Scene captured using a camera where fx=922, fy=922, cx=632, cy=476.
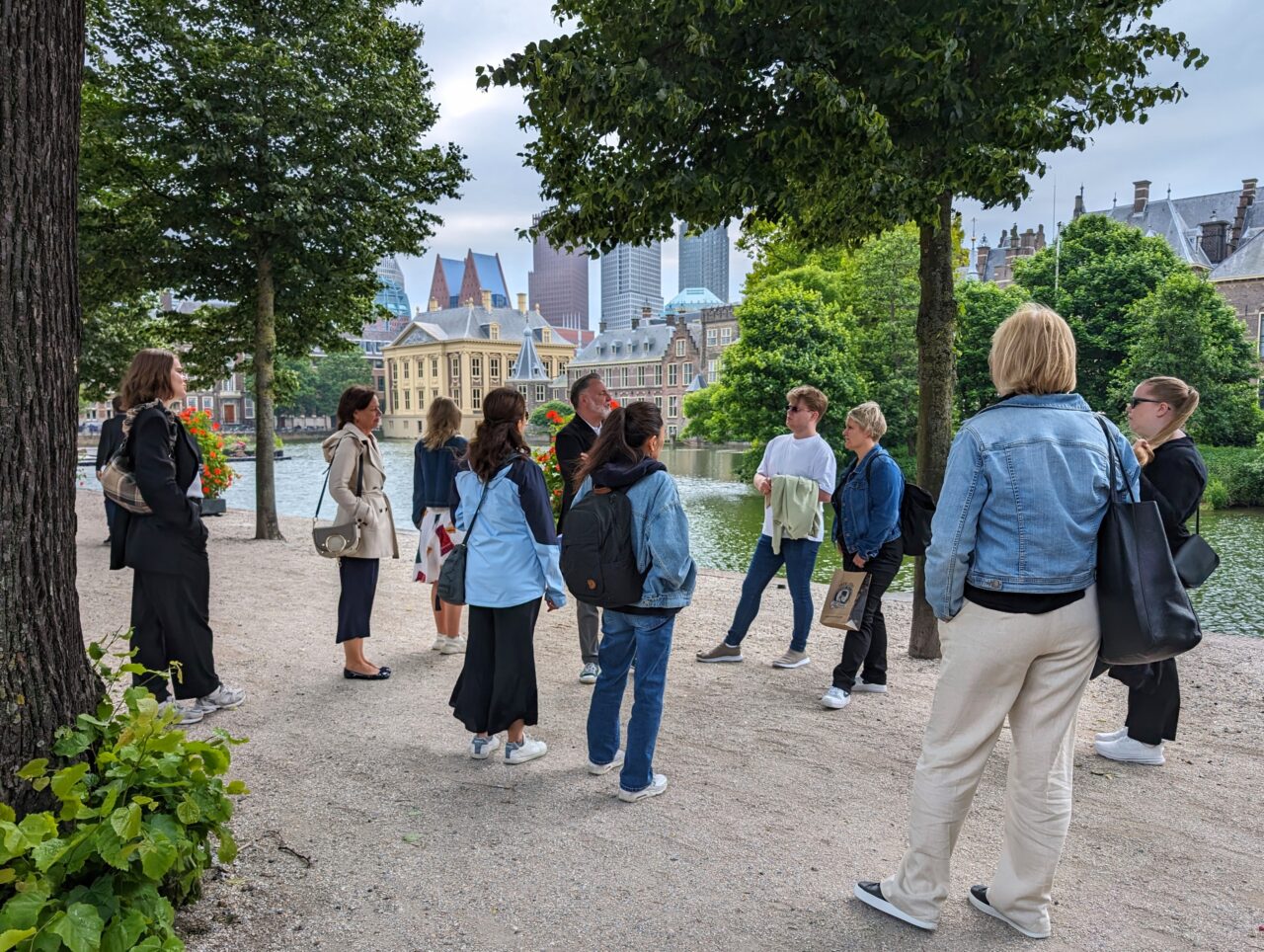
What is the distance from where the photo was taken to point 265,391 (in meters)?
14.4

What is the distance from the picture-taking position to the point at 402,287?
188375 millimetres

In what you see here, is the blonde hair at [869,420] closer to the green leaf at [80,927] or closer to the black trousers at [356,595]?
the black trousers at [356,595]

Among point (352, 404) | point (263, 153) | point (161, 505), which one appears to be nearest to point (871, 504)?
point (352, 404)

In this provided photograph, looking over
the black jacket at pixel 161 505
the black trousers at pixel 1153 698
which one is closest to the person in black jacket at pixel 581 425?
the black jacket at pixel 161 505

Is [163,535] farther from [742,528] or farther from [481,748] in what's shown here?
[742,528]

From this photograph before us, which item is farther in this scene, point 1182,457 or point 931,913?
point 1182,457

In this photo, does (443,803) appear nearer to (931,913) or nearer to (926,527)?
(931,913)

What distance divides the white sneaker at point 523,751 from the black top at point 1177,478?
3325 millimetres

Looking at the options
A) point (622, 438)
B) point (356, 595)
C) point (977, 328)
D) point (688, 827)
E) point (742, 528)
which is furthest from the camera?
point (977, 328)

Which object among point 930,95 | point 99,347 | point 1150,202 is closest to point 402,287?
point 1150,202

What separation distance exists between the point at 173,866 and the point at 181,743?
0.37 meters

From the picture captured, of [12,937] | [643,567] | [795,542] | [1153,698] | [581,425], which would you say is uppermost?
[581,425]

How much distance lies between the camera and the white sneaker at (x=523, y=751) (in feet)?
15.8

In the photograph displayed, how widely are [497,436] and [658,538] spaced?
1090 mm
